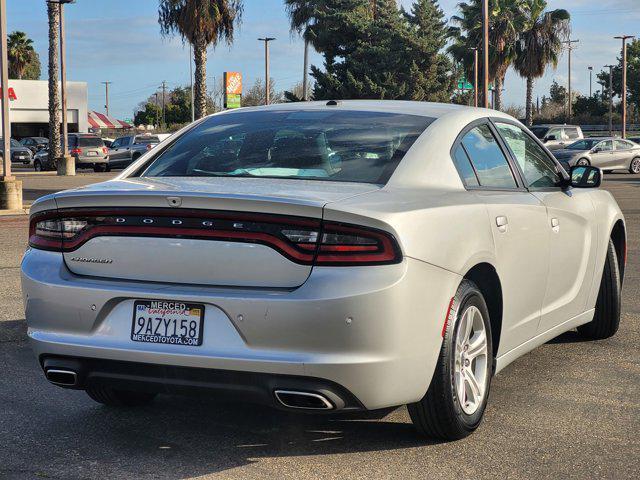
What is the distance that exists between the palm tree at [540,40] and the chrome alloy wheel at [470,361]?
6024 cm

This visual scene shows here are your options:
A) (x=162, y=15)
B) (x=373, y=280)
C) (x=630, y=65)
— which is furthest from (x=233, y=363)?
(x=630, y=65)

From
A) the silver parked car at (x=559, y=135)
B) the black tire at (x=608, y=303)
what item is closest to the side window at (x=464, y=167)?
the black tire at (x=608, y=303)

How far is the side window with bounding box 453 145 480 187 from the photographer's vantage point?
5051 mm

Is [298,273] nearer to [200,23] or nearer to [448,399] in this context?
[448,399]

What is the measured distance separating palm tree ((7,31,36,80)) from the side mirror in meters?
84.5

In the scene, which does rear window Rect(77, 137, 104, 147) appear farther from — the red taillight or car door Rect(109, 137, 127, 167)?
the red taillight

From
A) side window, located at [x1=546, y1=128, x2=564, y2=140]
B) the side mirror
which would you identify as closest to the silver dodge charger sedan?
the side mirror

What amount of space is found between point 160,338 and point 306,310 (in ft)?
2.15

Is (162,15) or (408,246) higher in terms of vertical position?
(162,15)

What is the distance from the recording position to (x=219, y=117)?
572 centimetres

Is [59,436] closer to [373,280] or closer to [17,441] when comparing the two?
[17,441]

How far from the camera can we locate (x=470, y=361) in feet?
15.8

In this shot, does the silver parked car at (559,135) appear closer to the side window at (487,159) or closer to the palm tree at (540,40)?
the palm tree at (540,40)

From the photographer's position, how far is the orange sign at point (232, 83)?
6562 cm
